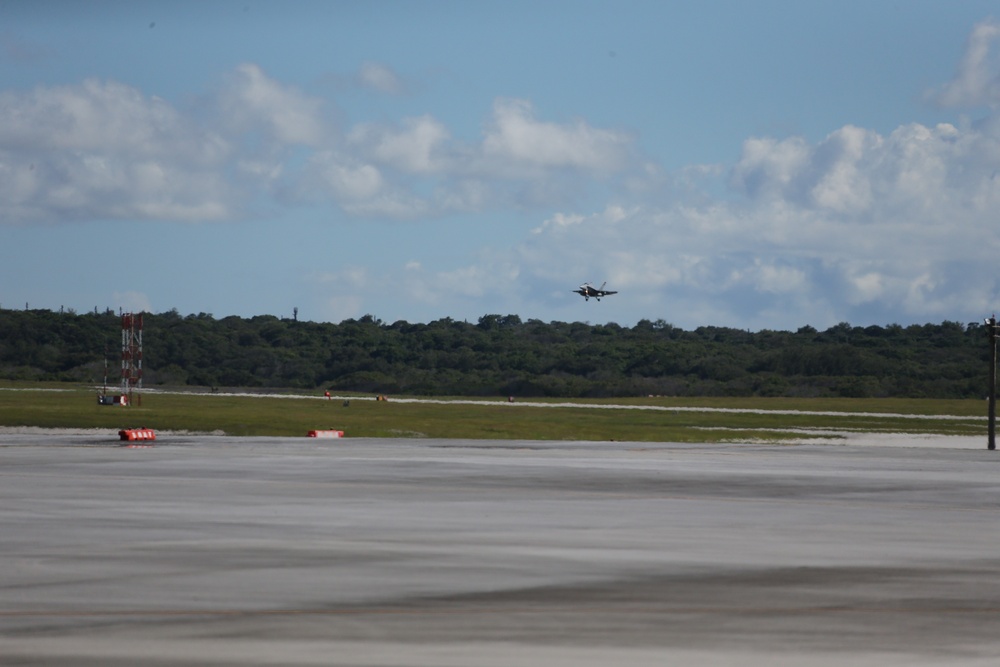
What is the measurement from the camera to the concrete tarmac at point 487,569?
11867 mm

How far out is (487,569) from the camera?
16.6 meters

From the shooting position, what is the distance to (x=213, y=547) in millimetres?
18172

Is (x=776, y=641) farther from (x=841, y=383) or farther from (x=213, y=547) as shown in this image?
(x=841, y=383)

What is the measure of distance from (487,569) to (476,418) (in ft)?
215

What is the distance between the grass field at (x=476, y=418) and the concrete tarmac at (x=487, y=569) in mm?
28540

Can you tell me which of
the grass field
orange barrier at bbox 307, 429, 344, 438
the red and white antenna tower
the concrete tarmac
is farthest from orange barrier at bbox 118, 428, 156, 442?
the red and white antenna tower

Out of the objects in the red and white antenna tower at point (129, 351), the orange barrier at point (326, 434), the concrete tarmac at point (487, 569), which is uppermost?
the red and white antenna tower at point (129, 351)

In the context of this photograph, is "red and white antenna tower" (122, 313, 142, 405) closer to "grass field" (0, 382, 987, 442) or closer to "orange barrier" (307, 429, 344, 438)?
"grass field" (0, 382, 987, 442)

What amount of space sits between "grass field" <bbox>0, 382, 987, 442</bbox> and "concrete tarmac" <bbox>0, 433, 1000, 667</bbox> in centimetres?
2854

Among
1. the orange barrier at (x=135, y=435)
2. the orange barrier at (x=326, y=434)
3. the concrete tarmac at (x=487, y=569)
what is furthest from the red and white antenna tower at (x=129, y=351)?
the concrete tarmac at (x=487, y=569)

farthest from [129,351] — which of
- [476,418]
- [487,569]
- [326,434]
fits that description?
[487,569]

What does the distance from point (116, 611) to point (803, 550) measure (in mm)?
9426

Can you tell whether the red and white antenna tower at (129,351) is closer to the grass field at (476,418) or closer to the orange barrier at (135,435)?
the grass field at (476,418)

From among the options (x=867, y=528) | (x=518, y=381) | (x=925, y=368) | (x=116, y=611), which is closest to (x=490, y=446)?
(x=867, y=528)
